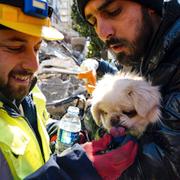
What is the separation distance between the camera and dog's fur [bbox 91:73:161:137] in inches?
94.3

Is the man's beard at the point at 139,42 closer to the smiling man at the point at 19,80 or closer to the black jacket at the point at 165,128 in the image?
the black jacket at the point at 165,128

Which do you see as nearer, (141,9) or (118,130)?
(118,130)

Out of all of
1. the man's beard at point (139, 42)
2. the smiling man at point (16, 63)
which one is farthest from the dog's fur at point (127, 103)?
the smiling man at point (16, 63)

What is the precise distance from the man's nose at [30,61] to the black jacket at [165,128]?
0.82 m

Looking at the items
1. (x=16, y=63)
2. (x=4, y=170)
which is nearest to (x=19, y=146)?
(x=4, y=170)

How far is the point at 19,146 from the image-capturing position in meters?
2.11

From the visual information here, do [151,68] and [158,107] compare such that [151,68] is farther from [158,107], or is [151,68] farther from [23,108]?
[23,108]

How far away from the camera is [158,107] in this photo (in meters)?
2.35

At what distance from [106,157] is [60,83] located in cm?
439

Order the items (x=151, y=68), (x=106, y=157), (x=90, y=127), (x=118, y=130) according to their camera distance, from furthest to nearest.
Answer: (x=90, y=127) → (x=151, y=68) → (x=118, y=130) → (x=106, y=157)

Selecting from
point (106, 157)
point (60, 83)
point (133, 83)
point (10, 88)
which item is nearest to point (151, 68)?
point (133, 83)

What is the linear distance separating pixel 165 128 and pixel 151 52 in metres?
0.63

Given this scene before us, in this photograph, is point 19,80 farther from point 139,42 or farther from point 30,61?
point 139,42

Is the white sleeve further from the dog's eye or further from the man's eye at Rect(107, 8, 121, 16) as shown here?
the man's eye at Rect(107, 8, 121, 16)
